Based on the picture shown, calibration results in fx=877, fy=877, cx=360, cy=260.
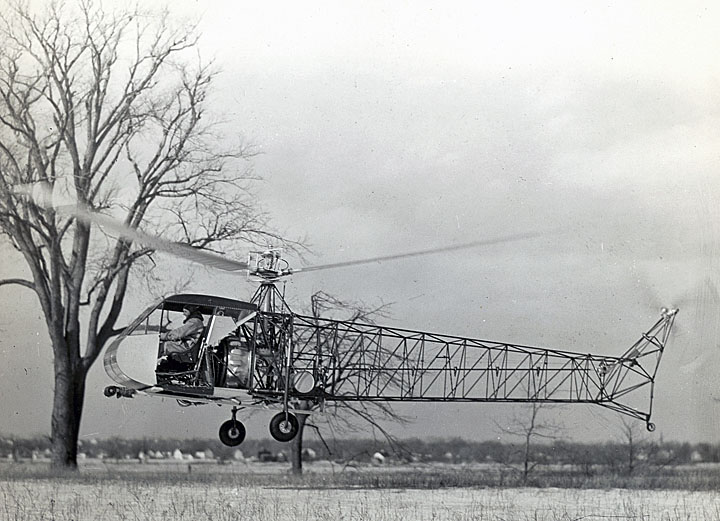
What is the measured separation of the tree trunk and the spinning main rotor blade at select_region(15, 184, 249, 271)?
8.12 feet

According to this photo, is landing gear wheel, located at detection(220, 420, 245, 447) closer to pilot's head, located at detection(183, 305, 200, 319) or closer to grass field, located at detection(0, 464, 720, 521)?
pilot's head, located at detection(183, 305, 200, 319)

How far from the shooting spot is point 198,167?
15.0m

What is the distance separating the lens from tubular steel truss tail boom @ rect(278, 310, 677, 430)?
1060 cm

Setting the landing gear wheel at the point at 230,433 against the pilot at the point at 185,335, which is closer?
the pilot at the point at 185,335

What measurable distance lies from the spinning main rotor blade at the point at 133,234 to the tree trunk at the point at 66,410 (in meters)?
2.48

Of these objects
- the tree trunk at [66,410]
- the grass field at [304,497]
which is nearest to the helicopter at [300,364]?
the grass field at [304,497]

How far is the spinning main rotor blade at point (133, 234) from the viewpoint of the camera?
406 inches

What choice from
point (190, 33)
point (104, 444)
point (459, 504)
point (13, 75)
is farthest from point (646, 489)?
point (13, 75)

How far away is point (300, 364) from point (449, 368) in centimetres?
205

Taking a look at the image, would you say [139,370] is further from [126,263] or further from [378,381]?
[126,263]

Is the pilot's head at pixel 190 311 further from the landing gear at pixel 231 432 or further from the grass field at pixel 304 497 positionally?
the grass field at pixel 304 497

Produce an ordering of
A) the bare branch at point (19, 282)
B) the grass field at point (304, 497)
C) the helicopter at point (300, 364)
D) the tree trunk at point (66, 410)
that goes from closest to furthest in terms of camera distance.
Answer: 1. the helicopter at point (300, 364)
2. the grass field at point (304, 497)
3. the tree trunk at point (66, 410)
4. the bare branch at point (19, 282)

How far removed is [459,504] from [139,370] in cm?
602

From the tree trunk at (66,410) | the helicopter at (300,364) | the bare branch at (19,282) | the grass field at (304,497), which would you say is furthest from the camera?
the bare branch at (19,282)
